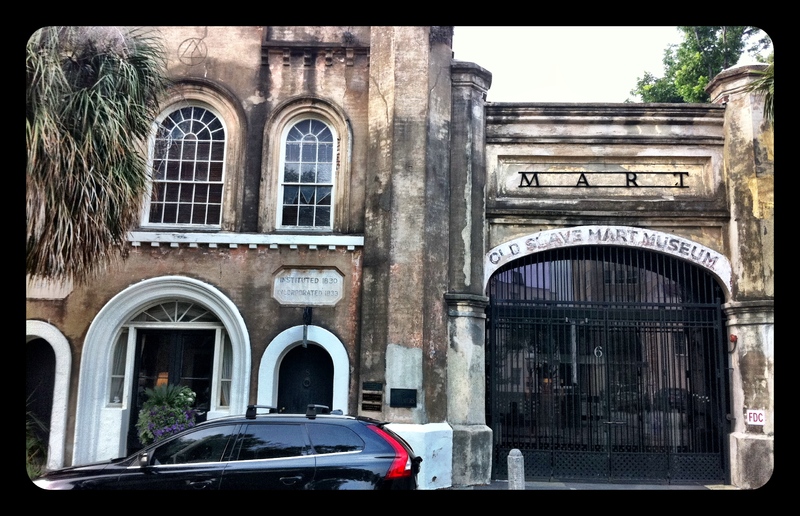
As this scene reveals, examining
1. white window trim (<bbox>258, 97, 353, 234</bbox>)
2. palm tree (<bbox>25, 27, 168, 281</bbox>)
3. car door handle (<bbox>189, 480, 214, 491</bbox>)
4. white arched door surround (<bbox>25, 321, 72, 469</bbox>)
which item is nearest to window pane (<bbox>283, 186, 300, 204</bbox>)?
white window trim (<bbox>258, 97, 353, 234</bbox>)

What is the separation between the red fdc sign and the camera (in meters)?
11.3

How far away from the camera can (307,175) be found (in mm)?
12578

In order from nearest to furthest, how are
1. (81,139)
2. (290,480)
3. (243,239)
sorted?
(290,480) < (81,139) < (243,239)

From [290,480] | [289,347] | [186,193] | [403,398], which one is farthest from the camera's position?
[186,193]

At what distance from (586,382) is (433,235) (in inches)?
153

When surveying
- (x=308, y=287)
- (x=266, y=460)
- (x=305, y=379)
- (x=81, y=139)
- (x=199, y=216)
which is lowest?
(x=266, y=460)

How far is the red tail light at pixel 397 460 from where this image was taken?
24.6 feet

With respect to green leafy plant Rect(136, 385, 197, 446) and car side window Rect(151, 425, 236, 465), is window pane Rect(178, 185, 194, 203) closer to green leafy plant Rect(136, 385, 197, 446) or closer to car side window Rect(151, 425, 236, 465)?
green leafy plant Rect(136, 385, 197, 446)

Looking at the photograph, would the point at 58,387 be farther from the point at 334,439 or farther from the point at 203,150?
the point at 334,439

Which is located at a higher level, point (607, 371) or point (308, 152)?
point (308, 152)

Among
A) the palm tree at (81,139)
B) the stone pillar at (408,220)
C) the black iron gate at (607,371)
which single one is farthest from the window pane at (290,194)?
the black iron gate at (607,371)

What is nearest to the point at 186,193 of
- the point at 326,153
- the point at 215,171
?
the point at 215,171

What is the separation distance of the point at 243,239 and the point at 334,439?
548 centimetres

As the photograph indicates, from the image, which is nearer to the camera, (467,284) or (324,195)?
(467,284)
